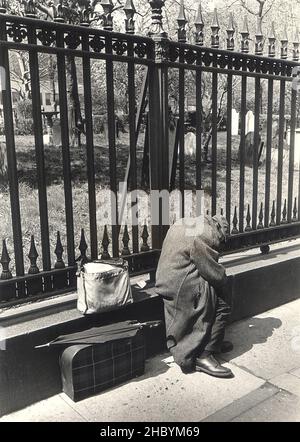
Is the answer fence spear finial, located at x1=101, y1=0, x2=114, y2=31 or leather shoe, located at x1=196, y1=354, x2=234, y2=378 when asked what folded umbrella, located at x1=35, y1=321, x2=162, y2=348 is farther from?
fence spear finial, located at x1=101, y1=0, x2=114, y2=31

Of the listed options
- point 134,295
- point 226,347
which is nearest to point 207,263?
point 134,295

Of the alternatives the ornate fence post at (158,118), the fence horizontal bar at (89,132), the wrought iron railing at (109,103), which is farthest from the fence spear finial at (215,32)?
the fence horizontal bar at (89,132)

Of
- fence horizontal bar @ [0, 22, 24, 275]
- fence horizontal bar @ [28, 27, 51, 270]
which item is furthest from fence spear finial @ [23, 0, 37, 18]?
fence horizontal bar @ [0, 22, 24, 275]

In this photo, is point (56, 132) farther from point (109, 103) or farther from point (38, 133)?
point (38, 133)

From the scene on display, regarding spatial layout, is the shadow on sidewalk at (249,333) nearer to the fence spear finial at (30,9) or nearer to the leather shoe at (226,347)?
the leather shoe at (226,347)

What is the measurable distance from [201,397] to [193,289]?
2.72 feet

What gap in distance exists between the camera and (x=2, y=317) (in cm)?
351

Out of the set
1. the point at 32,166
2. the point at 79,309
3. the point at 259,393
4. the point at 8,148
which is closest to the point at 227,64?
the point at 8,148

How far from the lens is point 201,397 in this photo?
11.6 ft

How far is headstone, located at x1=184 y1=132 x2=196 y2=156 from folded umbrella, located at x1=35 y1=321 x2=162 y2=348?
9357mm

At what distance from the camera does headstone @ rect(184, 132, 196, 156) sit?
1272cm

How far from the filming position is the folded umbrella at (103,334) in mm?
3443

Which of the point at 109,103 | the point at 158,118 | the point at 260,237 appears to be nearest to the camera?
the point at 109,103

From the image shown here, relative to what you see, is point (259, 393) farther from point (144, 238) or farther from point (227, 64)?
point (227, 64)
